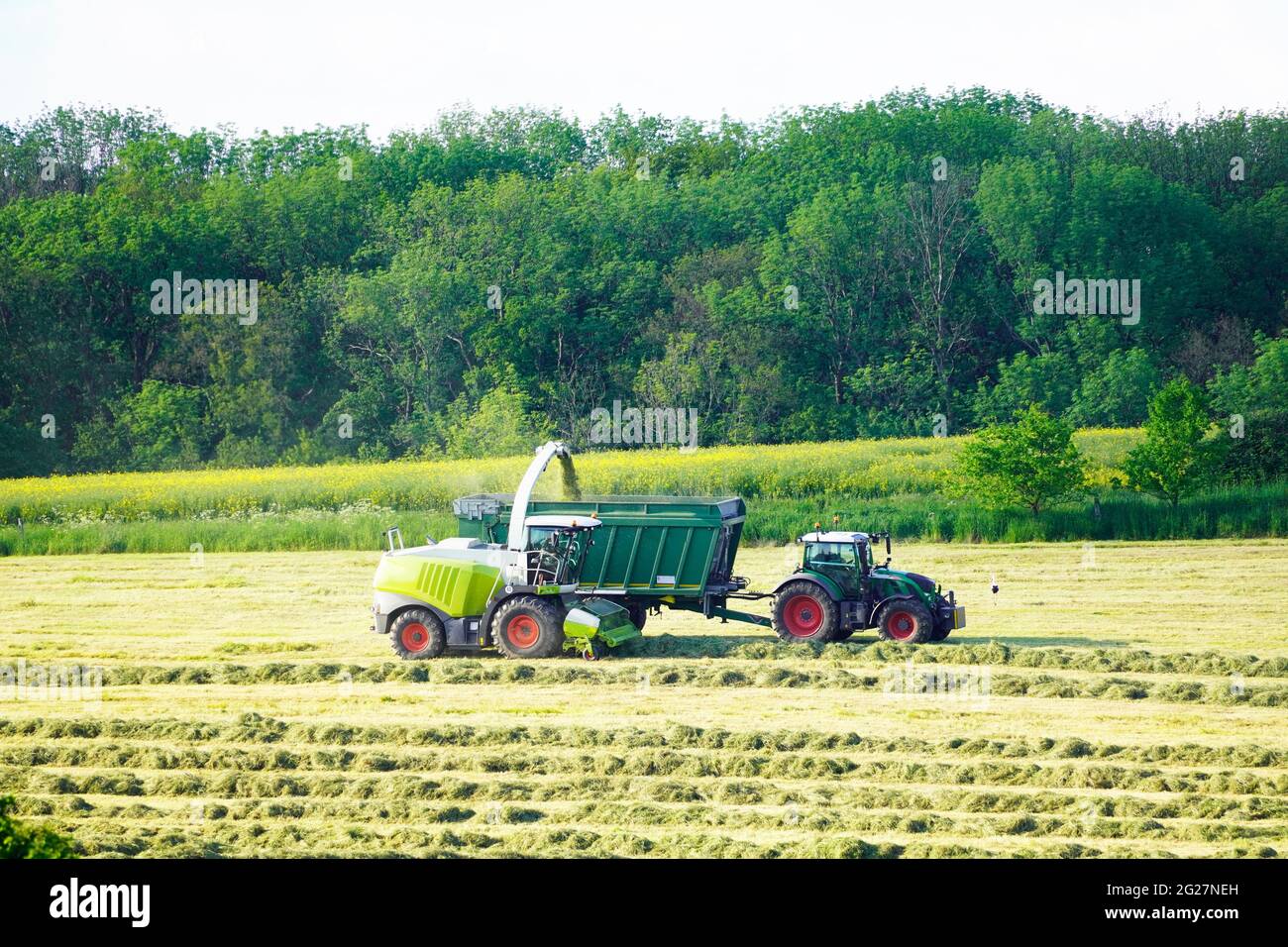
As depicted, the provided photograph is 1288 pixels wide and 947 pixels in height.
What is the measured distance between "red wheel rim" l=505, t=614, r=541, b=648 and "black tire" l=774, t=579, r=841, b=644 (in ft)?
11.4

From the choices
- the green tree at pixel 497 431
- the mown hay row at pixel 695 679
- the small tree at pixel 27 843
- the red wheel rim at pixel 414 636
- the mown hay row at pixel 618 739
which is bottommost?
the mown hay row at pixel 618 739

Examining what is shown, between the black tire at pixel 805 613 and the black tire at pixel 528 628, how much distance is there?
10.4 feet

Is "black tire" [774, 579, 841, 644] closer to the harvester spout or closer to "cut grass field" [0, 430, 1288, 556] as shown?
the harvester spout

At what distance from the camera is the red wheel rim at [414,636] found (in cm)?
2095

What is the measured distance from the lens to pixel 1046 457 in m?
35.1

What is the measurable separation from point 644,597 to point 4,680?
8540 mm

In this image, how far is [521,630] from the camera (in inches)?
818

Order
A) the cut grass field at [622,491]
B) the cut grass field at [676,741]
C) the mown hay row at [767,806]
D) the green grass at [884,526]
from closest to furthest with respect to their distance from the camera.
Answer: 1. the cut grass field at [676,741]
2. the mown hay row at [767,806]
3. the green grass at [884,526]
4. the cut grass field at [622,491]

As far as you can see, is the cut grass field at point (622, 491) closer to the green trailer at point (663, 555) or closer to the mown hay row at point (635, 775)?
the green trailer at point (663, 555)

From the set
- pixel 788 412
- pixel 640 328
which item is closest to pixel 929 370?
pixel 788 412

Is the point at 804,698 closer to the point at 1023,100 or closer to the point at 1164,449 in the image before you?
the point at 1164,449
